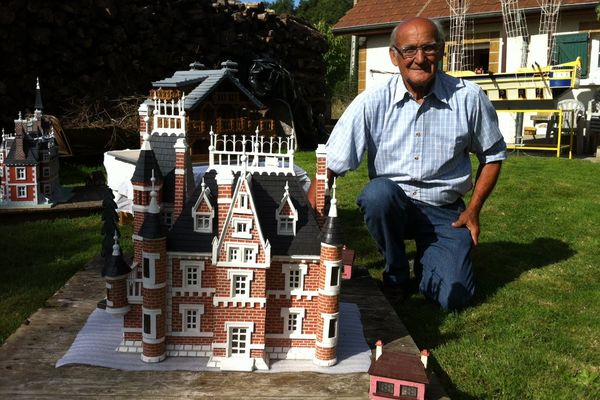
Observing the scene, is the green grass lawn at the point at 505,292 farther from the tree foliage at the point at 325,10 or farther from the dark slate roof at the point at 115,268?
the tree foliage at the point at 325,10

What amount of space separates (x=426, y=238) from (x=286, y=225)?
6.57ft

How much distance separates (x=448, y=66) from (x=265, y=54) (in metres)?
5.60

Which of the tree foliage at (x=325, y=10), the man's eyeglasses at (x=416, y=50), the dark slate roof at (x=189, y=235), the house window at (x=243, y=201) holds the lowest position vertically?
the dark slate roof at (x=189, y=235)

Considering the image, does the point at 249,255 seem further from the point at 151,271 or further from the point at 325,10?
the point at 325,10

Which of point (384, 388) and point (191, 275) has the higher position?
point (191, 275)

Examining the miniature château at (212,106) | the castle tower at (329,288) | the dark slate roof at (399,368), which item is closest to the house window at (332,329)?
the castle tower at (329,288)

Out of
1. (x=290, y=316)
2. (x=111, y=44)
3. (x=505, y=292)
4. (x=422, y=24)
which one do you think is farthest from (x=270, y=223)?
(x=111, y=44)

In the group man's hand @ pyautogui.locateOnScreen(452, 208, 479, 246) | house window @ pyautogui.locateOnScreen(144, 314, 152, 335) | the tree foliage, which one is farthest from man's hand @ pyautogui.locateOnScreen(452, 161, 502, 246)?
the tree foliage

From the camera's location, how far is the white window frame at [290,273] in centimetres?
316

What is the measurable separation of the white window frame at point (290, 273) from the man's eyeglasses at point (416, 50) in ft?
5.71

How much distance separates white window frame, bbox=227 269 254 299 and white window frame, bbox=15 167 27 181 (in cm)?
559

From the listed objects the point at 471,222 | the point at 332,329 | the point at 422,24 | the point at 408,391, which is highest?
the point at 422,24

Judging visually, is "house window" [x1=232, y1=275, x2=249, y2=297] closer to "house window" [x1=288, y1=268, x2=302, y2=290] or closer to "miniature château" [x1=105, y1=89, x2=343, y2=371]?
"miniature château" [x1=105, y1=89, x2=343, y2=371]

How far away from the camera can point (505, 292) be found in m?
5.08
